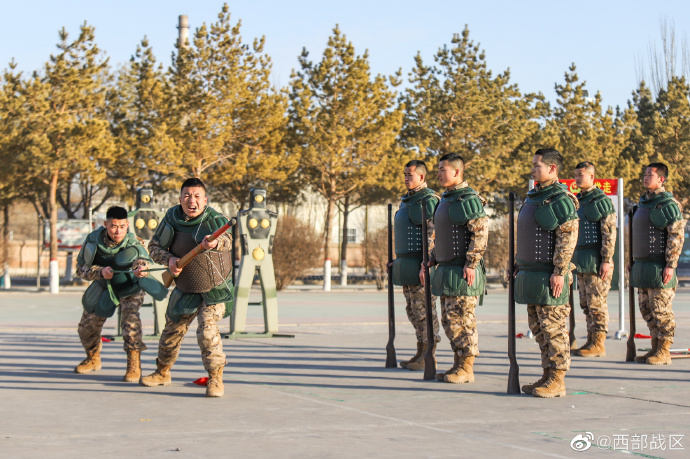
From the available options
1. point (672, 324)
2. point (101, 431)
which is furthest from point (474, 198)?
point (101, 431)

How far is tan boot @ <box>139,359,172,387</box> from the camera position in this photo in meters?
9.62

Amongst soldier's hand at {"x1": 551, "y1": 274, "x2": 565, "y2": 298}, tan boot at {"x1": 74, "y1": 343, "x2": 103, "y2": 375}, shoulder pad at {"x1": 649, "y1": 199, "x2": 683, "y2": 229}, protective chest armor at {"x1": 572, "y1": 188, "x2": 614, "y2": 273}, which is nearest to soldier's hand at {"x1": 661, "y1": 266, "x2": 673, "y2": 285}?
shoulder pad at {"x1": 649, "y1": 199, "x2": 683, "y2": 229}

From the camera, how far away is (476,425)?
24.2 ft

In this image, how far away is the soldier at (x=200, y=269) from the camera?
29.5 feet

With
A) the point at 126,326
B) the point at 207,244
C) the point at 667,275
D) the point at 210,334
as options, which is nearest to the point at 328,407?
the point at 210,334

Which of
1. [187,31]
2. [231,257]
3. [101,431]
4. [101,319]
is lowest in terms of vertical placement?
[101,431]

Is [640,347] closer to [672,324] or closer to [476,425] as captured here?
[672,324]

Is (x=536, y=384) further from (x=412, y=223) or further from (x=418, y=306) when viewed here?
(x=412, y=223)

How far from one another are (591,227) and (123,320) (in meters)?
5.71

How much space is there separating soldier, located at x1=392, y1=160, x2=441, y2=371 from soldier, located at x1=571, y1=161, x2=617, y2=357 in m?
2.31

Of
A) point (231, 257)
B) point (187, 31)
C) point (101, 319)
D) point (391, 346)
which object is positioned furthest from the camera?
point (187, 31)

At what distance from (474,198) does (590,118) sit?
38428 millimetres

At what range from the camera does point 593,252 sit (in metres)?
12.2

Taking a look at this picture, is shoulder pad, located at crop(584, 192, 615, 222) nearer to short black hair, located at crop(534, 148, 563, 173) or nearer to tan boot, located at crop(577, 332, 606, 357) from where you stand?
tan boot, located at crop(577, 332, 606, 357)
